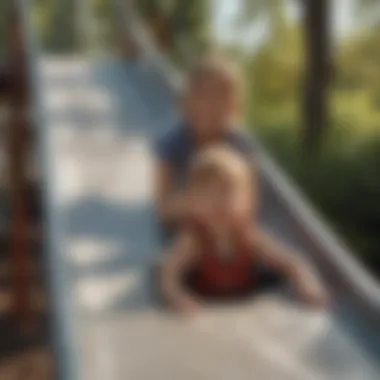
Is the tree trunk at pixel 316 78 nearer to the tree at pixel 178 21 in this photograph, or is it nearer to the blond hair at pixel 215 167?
the tree at pixel 178 21

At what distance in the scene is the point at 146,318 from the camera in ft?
3.78

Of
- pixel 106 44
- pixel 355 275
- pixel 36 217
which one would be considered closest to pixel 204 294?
pixel 355 275

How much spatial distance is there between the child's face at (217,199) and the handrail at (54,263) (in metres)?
0.18

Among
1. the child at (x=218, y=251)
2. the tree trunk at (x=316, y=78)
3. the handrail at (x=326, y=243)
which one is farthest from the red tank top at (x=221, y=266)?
the tree trunk at (x=316, y=78)

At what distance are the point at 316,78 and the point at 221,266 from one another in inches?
57.4

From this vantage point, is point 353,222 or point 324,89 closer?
point 353,222

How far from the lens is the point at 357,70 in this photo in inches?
99.9

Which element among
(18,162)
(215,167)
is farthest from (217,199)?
(18,162)

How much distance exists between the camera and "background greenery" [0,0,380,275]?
7.41 feet

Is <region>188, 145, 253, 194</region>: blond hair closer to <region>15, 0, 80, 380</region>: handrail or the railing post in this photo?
<region>15, 0, 80, 380</region>: handrail

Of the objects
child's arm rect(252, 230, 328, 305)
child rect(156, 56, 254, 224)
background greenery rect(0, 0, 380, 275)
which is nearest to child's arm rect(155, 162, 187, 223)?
child rect(156, 56, 254, 224)

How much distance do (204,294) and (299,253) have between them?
0.48 ft

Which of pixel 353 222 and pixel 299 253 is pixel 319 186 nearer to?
pixel 353 222

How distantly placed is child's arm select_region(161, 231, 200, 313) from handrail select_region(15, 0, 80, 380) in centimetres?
12
